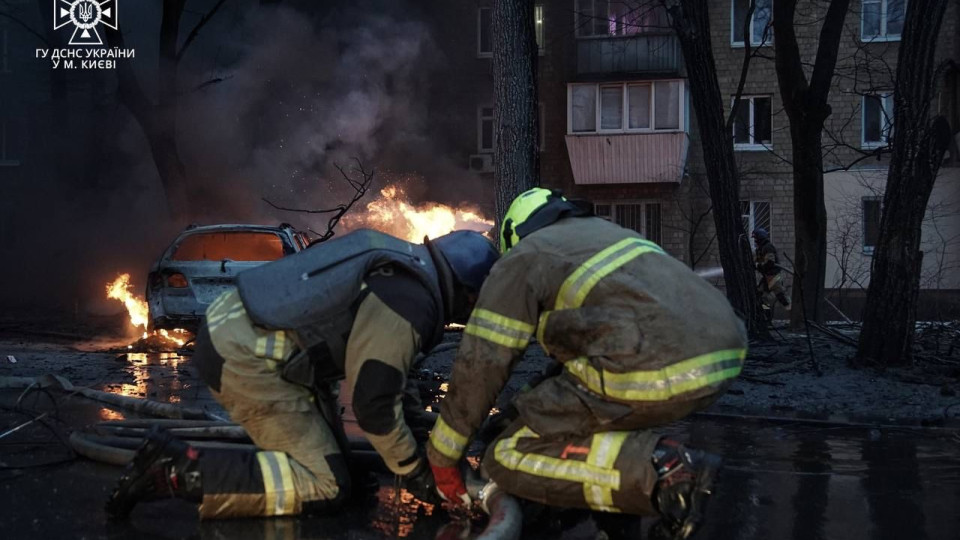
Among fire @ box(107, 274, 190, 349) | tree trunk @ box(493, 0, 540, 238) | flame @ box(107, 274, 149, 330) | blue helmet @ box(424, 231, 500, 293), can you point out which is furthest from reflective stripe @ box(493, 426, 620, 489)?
flame @ box(107, 274, 149, 330)

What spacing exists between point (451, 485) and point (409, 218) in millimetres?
19533

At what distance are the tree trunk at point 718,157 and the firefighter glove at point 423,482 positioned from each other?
6795 mm

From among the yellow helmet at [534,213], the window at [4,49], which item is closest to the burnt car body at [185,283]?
the yellow helmet at [534,213]

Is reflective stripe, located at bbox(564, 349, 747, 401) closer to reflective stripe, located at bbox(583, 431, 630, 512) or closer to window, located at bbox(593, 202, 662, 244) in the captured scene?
reflective stripe, located at bbox(583, 431, 630, 512)

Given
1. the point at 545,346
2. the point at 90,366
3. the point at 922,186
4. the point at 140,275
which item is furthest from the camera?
the point at 140,275

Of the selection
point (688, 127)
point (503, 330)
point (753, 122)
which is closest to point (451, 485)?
point (503, 330)

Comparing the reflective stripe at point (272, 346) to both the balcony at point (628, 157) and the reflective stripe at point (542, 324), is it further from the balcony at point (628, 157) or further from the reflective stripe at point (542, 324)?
the balcony at point (628, 157)

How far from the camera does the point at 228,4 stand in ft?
82.2

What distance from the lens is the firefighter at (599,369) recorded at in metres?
3.40

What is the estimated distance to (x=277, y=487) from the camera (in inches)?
155

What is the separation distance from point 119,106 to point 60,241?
360 cm

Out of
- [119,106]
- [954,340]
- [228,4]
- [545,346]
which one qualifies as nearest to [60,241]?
[119,106]

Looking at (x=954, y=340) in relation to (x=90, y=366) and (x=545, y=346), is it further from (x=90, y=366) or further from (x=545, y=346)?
(x=90, y=366)

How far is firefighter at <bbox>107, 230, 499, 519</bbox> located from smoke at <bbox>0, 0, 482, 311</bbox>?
17979mm
